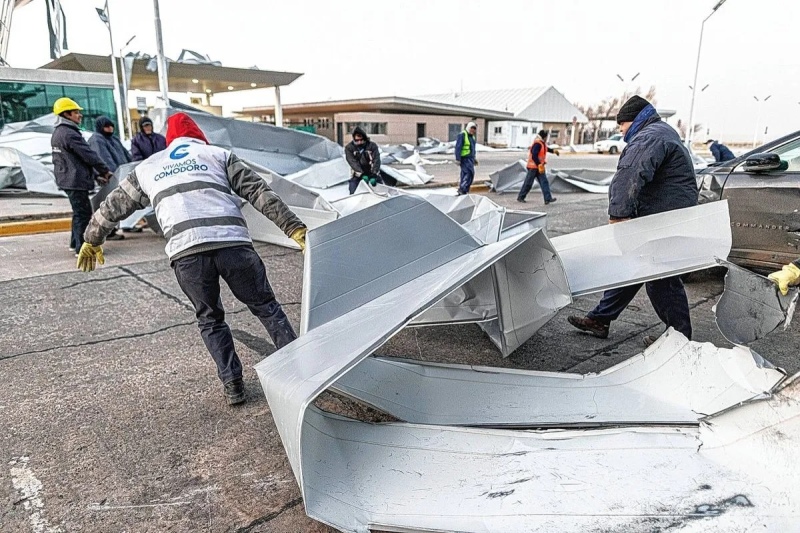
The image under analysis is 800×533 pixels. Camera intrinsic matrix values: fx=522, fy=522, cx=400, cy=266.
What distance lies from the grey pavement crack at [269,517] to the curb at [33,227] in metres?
7.78

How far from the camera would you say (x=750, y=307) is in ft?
8.15

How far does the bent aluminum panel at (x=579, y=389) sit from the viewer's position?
2305mm

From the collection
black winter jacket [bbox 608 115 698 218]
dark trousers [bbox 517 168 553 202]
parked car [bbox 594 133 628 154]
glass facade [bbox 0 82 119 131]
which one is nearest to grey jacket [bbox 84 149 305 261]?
black winter jacket [bbox 608 115 698 218]

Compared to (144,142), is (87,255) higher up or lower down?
lower down

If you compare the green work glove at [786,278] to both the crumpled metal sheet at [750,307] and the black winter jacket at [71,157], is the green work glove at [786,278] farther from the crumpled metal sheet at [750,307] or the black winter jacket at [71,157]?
the black winter jacket at [71,157]

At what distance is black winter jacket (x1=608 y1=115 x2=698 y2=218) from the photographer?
3182 millimetres

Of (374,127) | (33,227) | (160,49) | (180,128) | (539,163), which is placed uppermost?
(160,49)

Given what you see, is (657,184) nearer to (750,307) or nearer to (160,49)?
(750,307)

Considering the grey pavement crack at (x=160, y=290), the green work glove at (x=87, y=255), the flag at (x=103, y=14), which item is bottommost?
the grey pavement crack at (x=160, y=290)

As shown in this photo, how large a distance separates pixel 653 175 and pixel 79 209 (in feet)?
19.4

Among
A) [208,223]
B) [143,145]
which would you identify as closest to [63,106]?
[143,145]

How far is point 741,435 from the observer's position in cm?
Result: 185

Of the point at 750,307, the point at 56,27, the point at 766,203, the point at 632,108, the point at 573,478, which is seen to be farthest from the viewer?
the point at 56,27

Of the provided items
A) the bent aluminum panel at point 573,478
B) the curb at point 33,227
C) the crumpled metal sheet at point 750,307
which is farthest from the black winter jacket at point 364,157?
the bent aluminum panel at point 573,478
